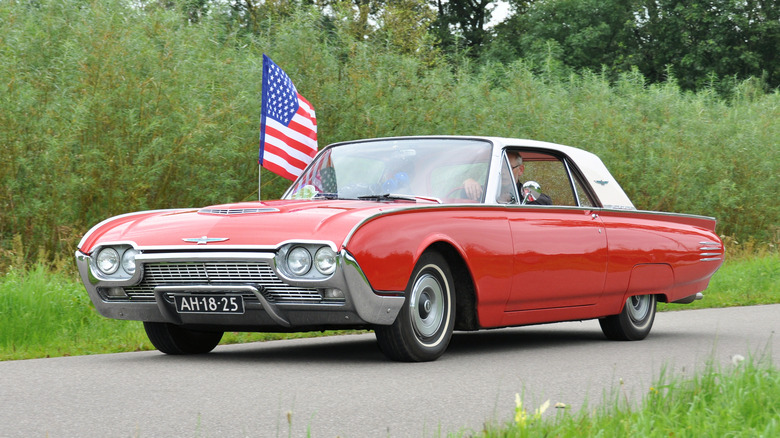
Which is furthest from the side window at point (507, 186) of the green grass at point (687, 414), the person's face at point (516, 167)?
the green grass at point (687, 414)

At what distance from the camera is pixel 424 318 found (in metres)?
7.03

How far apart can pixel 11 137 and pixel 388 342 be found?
7.97 metres

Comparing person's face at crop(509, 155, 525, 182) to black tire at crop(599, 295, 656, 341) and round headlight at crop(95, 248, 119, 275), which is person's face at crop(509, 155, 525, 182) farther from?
round headlight at crop(95, 248, 119, 275)

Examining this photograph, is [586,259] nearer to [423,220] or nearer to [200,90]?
[423,220]

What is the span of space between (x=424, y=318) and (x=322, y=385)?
1221 millimetres

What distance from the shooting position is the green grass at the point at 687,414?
414cm

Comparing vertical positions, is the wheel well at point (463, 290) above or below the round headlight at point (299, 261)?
below

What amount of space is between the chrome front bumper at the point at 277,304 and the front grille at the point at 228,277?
0.02 metres

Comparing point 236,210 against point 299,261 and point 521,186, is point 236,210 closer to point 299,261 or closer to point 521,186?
point 299,261

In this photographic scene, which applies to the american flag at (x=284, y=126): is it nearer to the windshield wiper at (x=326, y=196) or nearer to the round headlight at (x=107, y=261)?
the windshield wiper at (x=326, y=196)

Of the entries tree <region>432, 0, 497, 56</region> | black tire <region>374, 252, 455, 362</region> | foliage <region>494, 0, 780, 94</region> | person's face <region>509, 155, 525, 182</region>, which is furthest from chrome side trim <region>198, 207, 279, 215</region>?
tree <region>432, 0, 497, 56</region>

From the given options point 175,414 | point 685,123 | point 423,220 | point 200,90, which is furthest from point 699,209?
point 175,414

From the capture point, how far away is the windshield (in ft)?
25.9

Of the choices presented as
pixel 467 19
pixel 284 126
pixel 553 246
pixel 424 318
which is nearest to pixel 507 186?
pixel 553 246
